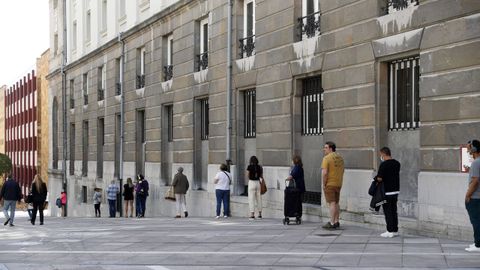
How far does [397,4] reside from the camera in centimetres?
1595

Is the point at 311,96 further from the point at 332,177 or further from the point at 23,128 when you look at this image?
the point at 23,128

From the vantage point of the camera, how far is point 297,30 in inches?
791

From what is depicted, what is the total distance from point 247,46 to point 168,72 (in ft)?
25.0

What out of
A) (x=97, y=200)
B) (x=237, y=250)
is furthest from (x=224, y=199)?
(x=97, y=200)

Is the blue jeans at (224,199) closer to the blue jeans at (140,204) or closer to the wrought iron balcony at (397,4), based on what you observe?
the blue jeans at (140,204)

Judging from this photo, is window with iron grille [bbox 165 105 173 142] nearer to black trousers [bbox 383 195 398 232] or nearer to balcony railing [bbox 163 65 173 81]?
balcony railing [bbox 163 65 173 81]

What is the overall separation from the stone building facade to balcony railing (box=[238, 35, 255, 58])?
5 centimetres

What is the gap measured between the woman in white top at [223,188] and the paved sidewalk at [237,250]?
4807 mm

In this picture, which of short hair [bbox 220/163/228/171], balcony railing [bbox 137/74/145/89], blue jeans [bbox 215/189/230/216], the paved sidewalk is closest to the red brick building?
balcony railing [bbox 137/74/145/89]

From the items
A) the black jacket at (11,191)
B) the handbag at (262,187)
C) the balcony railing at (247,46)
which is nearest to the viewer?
the handbag at (262,187)

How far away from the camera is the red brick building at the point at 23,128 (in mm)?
76875

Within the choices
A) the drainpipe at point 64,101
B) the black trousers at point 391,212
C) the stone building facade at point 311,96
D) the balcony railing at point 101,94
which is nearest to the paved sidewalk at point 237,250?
the black trousers at point 391,212

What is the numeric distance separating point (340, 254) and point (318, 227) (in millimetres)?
4848

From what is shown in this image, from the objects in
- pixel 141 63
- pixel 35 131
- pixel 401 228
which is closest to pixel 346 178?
pixel 401 228
